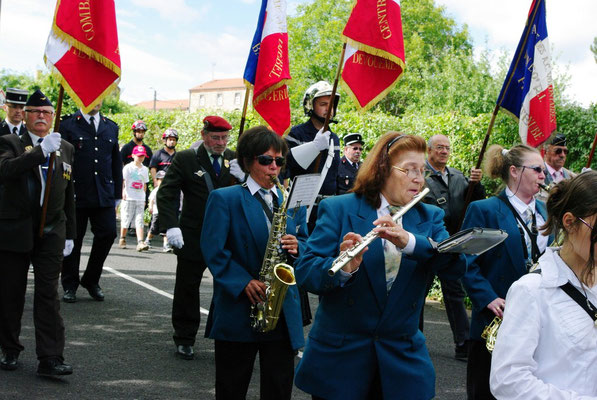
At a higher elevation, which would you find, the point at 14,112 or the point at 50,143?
the point at 14,112

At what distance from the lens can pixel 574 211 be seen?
2469 mm

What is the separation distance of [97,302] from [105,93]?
321 centimetres

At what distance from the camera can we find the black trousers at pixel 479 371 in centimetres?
420

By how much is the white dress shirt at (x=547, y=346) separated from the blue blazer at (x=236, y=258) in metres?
1.88

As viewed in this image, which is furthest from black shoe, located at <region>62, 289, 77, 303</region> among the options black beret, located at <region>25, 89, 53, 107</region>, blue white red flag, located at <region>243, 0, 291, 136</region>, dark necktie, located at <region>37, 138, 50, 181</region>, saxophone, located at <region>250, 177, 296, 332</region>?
saxophone, located at <region>250, 177, 296, 332</region>

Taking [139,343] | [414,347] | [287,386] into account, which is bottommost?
[139,343]

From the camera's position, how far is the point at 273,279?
13.1 ft

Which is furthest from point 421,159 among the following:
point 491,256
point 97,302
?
point 97,302

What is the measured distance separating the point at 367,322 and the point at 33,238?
3383 millimetres

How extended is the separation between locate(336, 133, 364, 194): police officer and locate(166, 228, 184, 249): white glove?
2180 millimetres

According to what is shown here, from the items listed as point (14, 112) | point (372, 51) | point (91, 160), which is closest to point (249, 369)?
point (372, 51)

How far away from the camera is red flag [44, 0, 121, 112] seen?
5863 mm

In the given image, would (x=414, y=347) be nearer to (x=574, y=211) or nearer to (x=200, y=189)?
(x=574, y=211)

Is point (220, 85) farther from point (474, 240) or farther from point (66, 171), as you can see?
point (474, 240)
